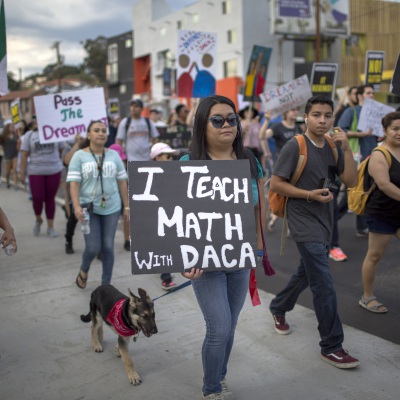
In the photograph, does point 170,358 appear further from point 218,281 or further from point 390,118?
point 390,118

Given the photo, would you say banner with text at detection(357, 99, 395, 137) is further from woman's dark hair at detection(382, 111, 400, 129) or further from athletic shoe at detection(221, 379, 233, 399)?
athletic shoe at detection(221, 379, 233, 399)

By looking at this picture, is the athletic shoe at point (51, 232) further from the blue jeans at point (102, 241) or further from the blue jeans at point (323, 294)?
the blue jeans at point (323, 294)

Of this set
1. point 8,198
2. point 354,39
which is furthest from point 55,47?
point 8,198

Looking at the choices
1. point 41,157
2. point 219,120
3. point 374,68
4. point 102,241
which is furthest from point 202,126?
point 374,68

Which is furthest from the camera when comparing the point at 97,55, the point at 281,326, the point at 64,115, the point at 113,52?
the point at 97,55

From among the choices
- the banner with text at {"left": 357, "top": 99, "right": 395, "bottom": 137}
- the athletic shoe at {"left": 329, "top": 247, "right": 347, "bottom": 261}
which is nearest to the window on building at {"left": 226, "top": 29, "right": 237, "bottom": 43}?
the banner with text at {"left": 357, "top": 99, "right": 395, "bottom": 137}

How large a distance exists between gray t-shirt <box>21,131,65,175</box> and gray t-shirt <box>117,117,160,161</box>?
3.63 ft

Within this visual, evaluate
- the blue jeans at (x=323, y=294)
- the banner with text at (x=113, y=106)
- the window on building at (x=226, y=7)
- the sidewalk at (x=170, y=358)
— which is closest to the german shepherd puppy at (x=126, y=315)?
the sidewalk at (x=170, y=358)

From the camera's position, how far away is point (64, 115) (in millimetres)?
7805

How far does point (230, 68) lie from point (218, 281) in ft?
107

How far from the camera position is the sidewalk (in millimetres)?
3414

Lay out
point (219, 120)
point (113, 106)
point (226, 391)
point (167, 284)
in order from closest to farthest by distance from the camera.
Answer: point (219, 120), point (226, 391), point (167, 284), point (113, 106)

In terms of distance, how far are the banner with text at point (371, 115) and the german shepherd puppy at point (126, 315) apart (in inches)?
200

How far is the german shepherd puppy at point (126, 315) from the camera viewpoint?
11.2ft
